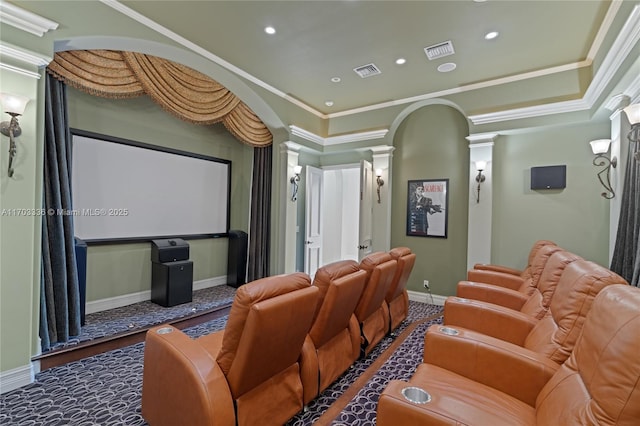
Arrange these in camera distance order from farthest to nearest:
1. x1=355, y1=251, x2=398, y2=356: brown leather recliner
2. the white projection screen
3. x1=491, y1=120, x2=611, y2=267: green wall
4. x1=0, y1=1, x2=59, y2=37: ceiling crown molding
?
the white projection screen → x1=491, y1=120, x2=611, y2=267: green wall → x1=355, y1=251, x2=398, y2=356: brown leather recliner → x1=0, y1=1, x2=59, y2=37: ceiling crown molding

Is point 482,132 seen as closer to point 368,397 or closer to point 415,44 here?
point 415,44

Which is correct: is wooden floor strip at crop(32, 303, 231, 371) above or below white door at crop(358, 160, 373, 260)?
below

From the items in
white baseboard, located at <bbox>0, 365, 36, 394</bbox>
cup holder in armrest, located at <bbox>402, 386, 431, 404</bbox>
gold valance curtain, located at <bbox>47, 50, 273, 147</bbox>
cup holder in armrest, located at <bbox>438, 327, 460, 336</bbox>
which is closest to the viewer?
cup holder in armrest, located at <bbox>402, 386, 431, 404</bbox>

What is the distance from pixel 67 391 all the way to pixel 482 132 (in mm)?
5372

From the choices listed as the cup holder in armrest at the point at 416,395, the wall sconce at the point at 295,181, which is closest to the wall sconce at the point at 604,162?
the cup holder in armrest at the point at 416,395

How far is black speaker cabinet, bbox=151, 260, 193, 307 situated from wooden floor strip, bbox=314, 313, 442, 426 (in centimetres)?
293

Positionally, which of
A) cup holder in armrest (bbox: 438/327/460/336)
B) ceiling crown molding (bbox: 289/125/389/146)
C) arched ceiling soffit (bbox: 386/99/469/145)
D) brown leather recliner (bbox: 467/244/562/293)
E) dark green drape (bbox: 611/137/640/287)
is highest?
arched ceiling soffit (bbox: 386/99/469/145)

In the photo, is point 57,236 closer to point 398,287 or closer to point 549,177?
point 398,287

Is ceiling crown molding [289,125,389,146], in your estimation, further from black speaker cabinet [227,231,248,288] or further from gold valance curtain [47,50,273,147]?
black speaker cabinet [227,231,248,288]

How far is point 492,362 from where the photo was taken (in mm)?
1650

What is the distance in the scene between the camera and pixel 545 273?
2.43 meters

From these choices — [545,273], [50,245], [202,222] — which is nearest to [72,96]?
[50,245]

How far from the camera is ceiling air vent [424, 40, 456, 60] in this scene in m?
3.19

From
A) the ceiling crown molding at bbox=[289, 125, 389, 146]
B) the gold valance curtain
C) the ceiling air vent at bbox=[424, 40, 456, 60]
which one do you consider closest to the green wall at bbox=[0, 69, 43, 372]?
the gold valance curtain
